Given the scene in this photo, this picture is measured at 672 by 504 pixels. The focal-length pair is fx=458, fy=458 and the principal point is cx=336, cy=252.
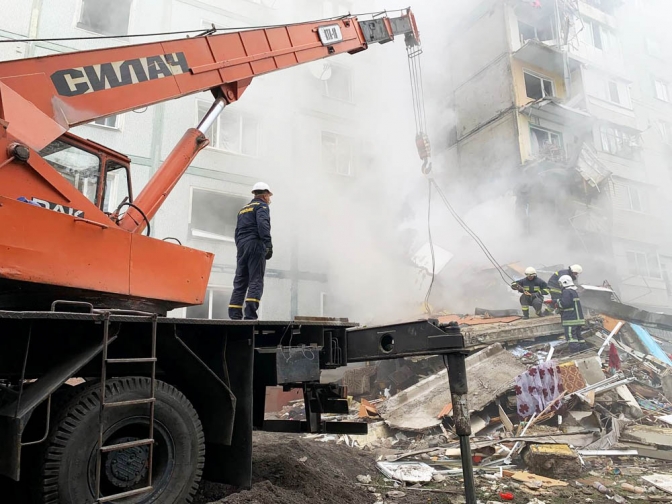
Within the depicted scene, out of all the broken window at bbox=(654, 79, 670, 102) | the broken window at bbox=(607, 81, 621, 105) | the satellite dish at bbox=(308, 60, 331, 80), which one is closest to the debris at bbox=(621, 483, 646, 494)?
the satellite dish at bbox=(308, 60, 331, 80)

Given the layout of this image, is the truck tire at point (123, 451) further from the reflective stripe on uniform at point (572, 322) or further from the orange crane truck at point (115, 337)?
the reflective stripe on uniform at point (572, 322)

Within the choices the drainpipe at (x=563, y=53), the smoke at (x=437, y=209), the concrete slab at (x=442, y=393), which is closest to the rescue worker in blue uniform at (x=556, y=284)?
the smoke at (x=437, y=209)

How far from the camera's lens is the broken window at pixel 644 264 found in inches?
831

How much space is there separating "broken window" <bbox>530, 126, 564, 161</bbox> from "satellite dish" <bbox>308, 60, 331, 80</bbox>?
920 cm

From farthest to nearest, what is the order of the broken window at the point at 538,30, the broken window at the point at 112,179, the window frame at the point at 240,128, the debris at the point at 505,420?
1. the broken window at the point at 538,30
2. the window frame at the point at 240,128
3. the debris at the point at 505,420
4. the broken window at the point at 112,179

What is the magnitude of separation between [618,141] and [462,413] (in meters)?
24.7

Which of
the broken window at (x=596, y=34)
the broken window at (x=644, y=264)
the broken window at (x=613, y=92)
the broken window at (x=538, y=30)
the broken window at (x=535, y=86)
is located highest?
the broken window at (x=596, y=34)

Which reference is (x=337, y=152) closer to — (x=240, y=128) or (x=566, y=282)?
(x=240, y=128)

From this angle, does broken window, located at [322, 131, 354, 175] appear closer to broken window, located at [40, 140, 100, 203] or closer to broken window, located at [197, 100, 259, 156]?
broken window, located at [197, 100, 259, 156]

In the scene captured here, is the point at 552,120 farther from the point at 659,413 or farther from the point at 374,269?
the point at 659,413

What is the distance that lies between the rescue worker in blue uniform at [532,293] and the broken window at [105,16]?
44.0ft

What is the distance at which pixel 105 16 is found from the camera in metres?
13.7

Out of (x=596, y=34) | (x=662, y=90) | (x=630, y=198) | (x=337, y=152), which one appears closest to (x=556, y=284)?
(x=337, y=152)

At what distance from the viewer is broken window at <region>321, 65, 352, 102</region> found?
56.6 ft
